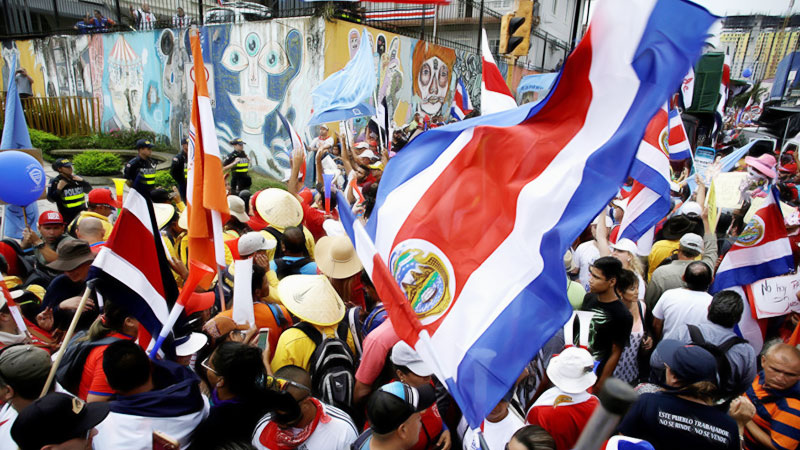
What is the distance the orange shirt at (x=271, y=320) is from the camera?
3158 mm

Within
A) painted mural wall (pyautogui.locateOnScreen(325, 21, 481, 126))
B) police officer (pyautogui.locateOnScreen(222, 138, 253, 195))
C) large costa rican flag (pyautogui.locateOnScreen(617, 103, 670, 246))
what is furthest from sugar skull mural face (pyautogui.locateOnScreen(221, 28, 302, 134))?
large costa rican flag (pyautogui.locateOnScreen(617, 103, 670, 246))

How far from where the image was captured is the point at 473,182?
252 cm

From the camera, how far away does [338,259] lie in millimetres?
3549

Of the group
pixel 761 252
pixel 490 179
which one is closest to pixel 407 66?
pixel 761 252

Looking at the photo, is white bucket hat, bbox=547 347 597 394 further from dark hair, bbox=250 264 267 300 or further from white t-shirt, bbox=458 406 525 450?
dark hair, bbox=250 264 267 300

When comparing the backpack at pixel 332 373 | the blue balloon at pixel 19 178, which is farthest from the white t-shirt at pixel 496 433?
the blue balloon at pixel 19 178

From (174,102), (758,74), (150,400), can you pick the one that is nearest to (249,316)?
(150,400)

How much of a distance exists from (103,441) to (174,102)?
15184 mm

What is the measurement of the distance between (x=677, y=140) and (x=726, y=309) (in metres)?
2.77

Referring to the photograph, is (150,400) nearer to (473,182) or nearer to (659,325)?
(473,182)

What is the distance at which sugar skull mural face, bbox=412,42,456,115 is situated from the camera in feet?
54.6

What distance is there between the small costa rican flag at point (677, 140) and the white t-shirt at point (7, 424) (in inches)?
236

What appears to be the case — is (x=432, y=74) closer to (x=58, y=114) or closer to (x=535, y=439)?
(x=58, y=114)

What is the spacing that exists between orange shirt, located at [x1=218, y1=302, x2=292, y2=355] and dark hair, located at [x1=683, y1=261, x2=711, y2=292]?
10.1 ft
